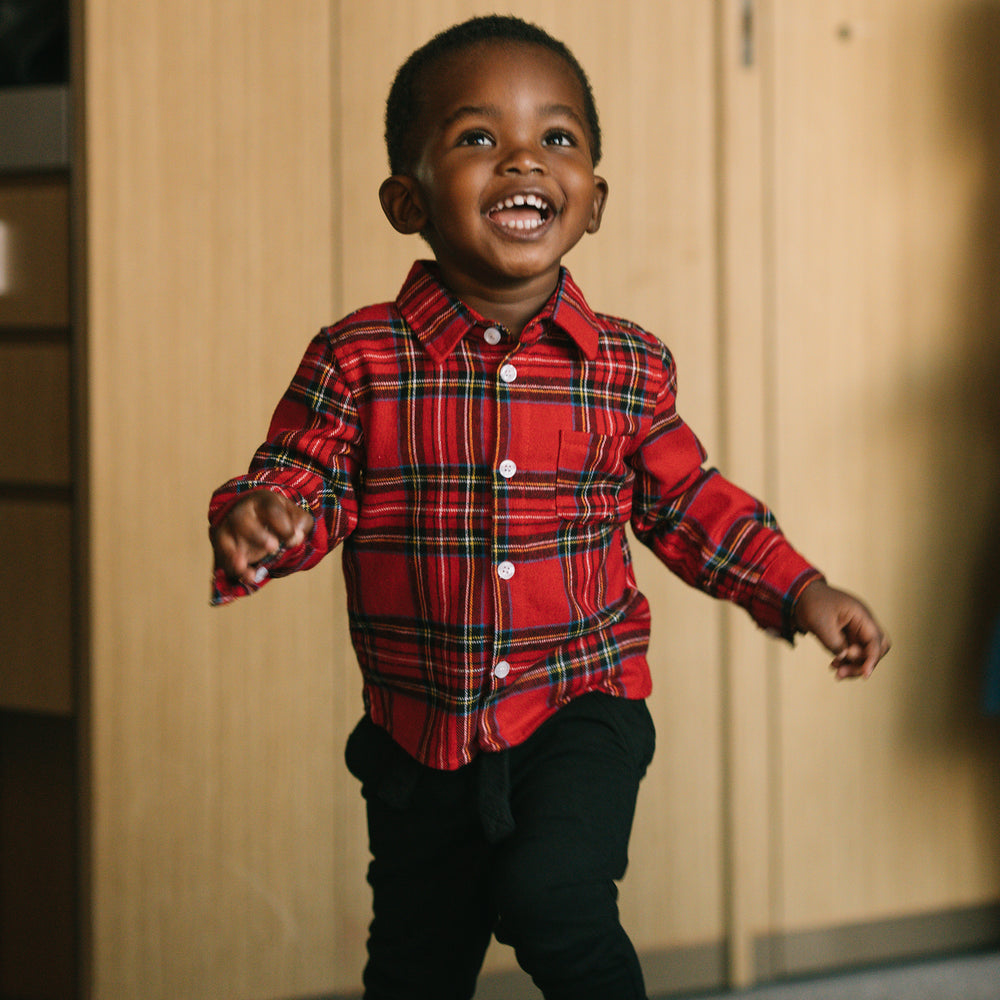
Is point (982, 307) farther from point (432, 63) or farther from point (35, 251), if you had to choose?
point (35, 251)

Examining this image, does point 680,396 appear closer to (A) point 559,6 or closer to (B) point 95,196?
(A) point 559,6

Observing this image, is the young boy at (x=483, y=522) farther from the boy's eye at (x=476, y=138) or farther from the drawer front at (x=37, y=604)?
the drawer front at (x=37, y=604)

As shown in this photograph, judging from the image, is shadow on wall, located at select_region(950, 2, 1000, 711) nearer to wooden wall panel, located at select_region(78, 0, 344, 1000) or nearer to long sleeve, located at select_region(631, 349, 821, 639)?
long sleeve, located at select_region(631, 349, 821, 639)

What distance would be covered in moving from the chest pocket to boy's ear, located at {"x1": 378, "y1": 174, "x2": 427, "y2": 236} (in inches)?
8.4

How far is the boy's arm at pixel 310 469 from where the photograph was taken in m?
0.79

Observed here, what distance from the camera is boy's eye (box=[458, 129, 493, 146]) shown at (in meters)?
0.86

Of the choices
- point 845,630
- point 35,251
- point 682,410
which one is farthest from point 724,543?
point 35,251

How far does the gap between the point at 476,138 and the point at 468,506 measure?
0.95 feet

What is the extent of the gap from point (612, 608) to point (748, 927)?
833 mm

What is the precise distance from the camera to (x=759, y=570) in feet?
3.03

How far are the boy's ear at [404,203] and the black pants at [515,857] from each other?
1.36ft

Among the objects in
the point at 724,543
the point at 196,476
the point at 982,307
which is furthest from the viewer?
the point at 982,307

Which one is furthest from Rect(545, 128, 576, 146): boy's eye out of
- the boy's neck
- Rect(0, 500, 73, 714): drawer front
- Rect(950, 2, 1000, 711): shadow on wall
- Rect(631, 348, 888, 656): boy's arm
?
Rect(950, 2, 1000, 711): shadow on wall

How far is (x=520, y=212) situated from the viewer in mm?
859
